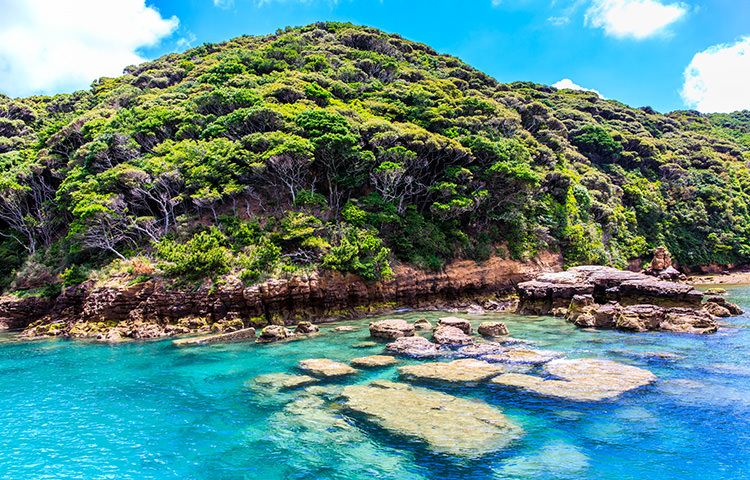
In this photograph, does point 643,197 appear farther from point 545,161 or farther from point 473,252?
point 473,252

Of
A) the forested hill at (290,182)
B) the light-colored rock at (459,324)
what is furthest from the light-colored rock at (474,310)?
the light-colored rock at (459,324)

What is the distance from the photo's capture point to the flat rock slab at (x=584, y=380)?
420 inches

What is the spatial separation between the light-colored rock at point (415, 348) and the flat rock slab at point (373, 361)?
114 cm

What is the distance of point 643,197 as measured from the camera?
2243 inches

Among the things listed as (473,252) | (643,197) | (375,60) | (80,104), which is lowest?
(473,252)

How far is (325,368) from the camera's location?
46.7 feet

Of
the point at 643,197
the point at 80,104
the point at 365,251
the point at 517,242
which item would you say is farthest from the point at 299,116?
the point at 643,197

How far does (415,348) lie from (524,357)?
15.1ft

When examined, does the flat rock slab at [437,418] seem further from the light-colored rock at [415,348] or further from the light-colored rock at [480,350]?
the light-colored rock at [480,350]

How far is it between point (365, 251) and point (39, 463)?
73.3ft

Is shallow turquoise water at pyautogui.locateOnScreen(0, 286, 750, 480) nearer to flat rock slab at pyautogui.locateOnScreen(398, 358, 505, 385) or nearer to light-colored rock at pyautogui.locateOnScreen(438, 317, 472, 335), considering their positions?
flat rock slab at pyautogui.locateOnScreen(398, 358, 505, 385)

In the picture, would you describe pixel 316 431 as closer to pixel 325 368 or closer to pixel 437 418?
pixel 437 418

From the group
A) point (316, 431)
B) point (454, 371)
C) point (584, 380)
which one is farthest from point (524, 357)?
point (316, 431)

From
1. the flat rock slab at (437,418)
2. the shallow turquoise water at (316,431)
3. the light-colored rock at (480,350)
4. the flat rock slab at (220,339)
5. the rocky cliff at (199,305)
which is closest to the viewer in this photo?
the shallow turquoise water at (316,431)
